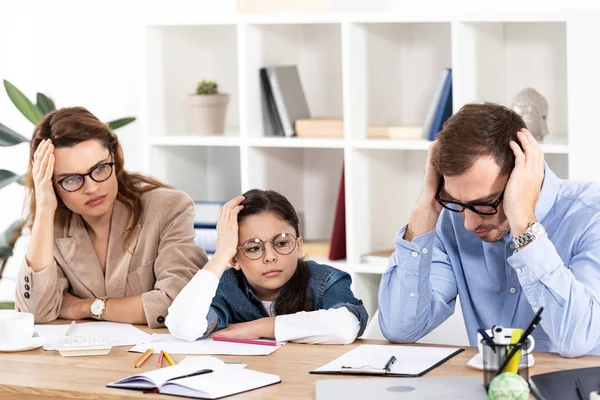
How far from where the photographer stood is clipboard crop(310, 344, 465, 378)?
6.77ft

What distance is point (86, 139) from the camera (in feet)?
8.91

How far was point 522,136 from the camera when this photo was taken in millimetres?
2211

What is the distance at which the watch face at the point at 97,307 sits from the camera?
2.66 meters

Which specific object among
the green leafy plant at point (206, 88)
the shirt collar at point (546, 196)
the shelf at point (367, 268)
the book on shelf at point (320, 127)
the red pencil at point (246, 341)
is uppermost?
the green leafy plant at point (206, 88)

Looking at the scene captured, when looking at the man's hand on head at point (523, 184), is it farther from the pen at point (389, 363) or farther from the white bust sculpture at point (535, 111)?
the white bust sculpture at point (535, 111)

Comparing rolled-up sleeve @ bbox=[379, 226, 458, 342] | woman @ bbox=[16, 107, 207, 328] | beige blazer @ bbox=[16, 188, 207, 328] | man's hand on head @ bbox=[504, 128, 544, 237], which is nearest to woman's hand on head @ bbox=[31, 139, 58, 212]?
woman @ bbox=[16, 107, 207, 328]

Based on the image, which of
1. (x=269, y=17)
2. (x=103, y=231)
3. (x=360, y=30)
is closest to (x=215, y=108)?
Answer: (x=269, y=17)

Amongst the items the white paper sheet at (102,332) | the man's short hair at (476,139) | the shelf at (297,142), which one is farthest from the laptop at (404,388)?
the shelf at (297,142)

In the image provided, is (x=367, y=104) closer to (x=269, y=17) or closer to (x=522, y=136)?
(x=269, y=17)

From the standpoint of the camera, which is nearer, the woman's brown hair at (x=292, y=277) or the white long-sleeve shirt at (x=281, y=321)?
the white long-sleeve shirt at (x=281, y=321)

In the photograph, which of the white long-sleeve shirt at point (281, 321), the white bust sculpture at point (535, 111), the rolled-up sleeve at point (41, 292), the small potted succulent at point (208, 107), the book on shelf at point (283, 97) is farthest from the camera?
the small potted succulent at point (208, 107)

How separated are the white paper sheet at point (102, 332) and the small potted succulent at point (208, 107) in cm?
158

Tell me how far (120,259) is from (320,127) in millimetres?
1305

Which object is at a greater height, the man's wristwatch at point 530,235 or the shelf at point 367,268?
Result: the man's wristwatch at point 530,235
